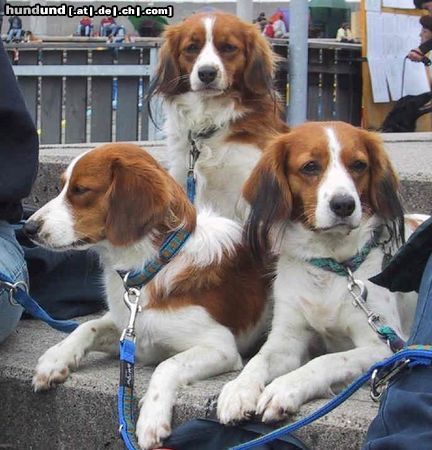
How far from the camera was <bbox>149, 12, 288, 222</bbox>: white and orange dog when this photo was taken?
4.81 meters

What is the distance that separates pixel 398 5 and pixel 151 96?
748cm

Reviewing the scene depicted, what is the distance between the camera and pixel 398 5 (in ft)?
39.6

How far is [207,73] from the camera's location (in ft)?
15.9

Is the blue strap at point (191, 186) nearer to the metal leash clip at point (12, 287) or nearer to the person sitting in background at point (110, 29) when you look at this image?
the metal leash clip at point (12, 287)

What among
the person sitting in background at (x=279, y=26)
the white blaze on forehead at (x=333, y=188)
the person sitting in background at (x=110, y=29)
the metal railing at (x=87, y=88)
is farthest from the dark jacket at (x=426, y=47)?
the person sitting in background at (x=110, y=29)

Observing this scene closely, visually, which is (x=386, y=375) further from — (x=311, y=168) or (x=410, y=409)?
(x=311, y=168)

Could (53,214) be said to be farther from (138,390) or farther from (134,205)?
(138,390)

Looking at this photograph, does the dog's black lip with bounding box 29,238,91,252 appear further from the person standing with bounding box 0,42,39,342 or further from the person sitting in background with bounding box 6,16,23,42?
the person sitting in background with bounding box 6,16,23,42

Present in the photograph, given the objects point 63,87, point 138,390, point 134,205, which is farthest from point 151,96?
point 63,87

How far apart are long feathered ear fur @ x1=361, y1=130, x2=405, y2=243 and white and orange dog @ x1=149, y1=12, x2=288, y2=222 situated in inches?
50.8

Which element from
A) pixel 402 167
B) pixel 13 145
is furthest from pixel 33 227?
pixel 402 167

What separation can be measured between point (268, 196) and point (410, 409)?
4.63 feet

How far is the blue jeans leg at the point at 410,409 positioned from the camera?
7.14 feet

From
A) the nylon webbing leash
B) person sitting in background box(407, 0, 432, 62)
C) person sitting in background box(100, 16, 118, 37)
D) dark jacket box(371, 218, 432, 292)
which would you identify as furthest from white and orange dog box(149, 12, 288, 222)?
person sitting in background box(100, 16, 118, 37)
